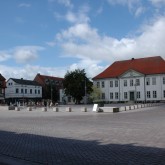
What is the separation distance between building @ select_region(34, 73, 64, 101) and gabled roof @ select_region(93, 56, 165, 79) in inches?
1117

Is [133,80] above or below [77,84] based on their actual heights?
above

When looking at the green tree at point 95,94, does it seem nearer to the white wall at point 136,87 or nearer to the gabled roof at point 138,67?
the white wall at point 136,87

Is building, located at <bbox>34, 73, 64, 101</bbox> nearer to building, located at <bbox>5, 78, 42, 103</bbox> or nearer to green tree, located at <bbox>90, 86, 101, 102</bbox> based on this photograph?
building, located at <bbox>5, 78, 42, 103</bbox>

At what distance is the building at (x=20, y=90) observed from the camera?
12238cm

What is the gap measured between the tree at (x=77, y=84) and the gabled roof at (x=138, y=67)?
713 cm

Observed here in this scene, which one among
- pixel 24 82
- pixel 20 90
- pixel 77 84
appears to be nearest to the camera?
pixel 77 84

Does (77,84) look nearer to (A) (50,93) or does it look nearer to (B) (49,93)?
(A) (50,93)

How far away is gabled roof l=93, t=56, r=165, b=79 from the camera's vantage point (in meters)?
93.0

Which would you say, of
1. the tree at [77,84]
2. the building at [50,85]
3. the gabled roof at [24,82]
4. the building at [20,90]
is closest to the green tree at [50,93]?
the building at [50,85]

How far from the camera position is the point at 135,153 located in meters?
10.6

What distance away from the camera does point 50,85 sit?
13525 cm

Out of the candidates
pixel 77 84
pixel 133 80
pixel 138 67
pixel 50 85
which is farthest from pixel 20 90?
pixel 138 67

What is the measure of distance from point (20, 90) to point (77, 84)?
3602cm

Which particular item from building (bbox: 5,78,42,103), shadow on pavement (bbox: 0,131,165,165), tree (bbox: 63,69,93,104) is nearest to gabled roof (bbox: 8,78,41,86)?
building (bbox: 5,78,42,103)
